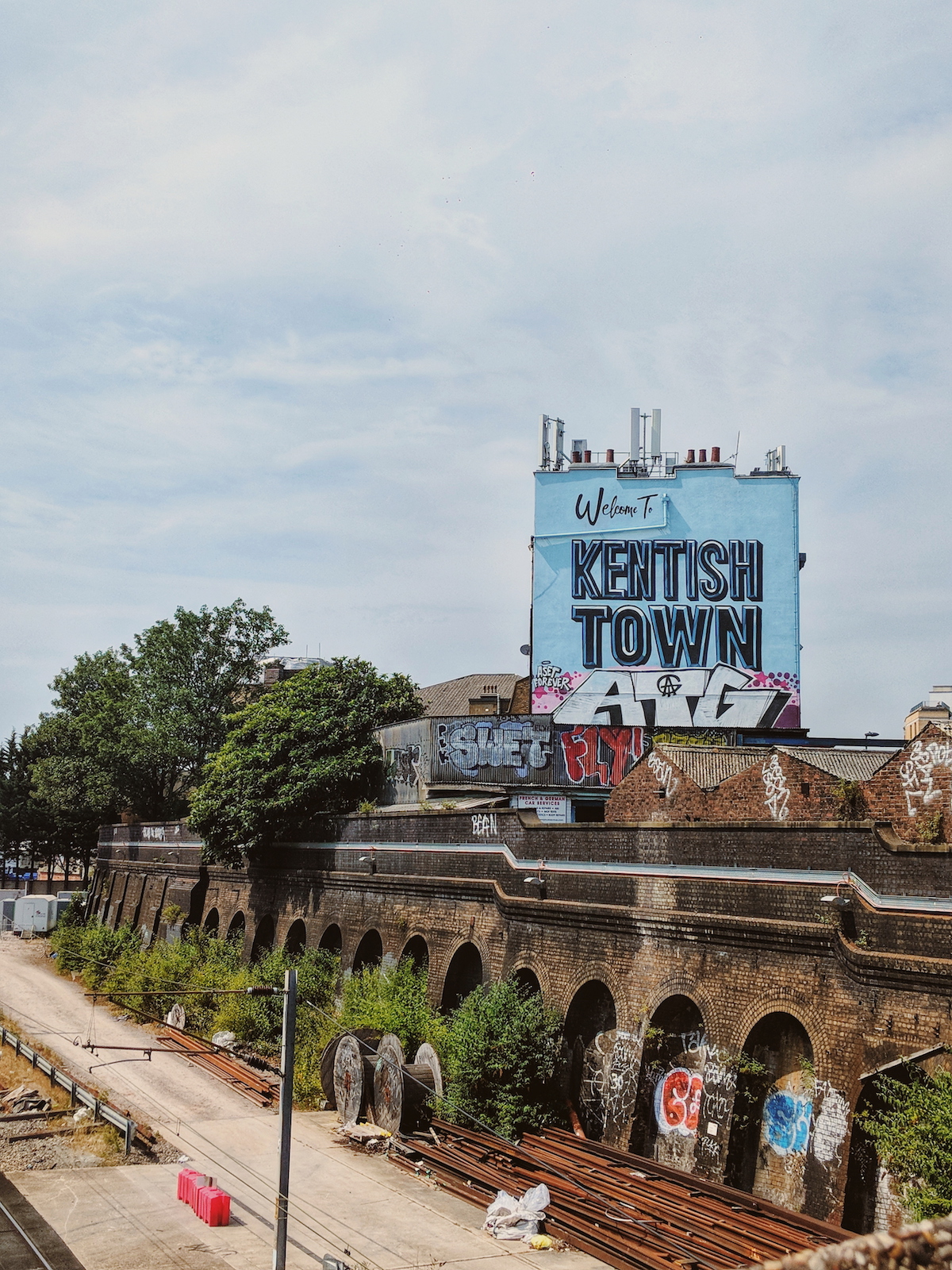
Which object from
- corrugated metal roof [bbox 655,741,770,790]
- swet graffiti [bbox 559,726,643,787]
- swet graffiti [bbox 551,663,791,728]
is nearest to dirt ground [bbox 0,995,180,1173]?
corrugated metal roof [bbox 655,741,770,790]

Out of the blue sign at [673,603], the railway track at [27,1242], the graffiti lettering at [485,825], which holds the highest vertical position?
the blue sign at [673,603]

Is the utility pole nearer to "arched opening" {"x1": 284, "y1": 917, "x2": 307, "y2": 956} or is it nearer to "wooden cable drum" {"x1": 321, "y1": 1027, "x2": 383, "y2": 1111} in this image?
"wooden cable drum" {"x1": 321, "y1": 1027, "x2": 383, "y2": 1111}

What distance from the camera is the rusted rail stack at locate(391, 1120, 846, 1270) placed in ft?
46.8

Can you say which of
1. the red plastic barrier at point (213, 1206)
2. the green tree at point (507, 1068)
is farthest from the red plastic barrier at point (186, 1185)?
the green tree at point (507, 1068)

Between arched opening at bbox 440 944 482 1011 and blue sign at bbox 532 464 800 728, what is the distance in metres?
15.6

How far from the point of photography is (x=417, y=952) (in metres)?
28.3

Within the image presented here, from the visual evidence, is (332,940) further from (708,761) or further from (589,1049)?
(589,1049)

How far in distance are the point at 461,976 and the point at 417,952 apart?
2187mm

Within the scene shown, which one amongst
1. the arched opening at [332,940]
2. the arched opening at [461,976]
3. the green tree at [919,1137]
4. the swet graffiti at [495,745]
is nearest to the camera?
the green tree at [919,1137]

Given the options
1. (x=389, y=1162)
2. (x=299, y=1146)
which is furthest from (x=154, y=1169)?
(x=389, y=1162)

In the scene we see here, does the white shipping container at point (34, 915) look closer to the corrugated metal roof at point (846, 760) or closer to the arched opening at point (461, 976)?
the arched opening at point (461, 976)

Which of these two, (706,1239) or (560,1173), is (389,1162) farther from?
(706,1239)

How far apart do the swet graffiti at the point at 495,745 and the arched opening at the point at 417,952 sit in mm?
8902

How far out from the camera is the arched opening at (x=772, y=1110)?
616 inches
